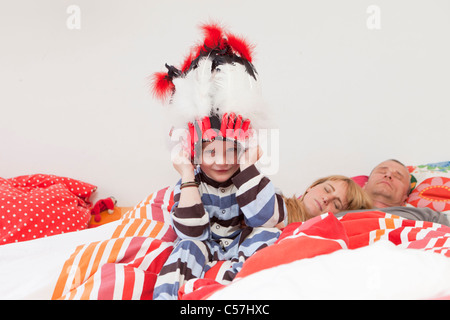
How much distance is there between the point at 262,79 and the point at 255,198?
40.0 inches

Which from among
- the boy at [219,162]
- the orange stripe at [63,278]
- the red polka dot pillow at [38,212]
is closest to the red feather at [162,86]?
the boy at [219,162]

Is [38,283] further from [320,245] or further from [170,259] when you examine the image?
[320,245]

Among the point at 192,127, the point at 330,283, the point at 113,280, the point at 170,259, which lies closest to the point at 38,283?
the point at 113,280

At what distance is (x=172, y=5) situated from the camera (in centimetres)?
196

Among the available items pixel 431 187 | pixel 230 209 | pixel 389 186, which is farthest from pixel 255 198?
pixel 431 187

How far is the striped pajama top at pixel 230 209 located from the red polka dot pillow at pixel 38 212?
1.88 ft

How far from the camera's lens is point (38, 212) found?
145 cm

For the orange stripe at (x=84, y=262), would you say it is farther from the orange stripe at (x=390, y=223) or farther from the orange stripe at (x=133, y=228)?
the orange stripe at (x=390, y=223)

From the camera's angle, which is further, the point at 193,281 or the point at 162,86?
the point at 162,86

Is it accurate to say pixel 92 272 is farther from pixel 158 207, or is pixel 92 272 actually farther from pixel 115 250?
pixel 158 207

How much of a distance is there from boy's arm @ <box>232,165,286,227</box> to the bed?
85 millimetres

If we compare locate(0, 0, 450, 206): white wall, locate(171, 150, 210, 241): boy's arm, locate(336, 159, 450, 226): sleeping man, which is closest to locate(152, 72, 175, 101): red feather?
locate(171, 150, 210, 241): boy's arm

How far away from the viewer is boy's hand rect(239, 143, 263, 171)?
1.11 meters
